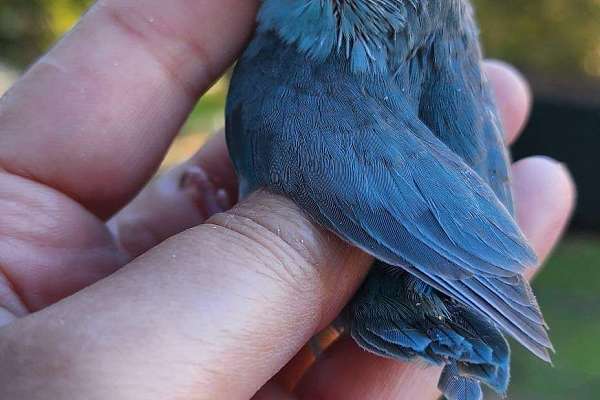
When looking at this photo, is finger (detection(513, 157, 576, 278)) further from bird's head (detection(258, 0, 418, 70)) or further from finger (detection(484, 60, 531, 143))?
bird's head (detection(258, 0, 418, 70))

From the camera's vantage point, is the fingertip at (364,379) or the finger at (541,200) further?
the finger at (541,200)

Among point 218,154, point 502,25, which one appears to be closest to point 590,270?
point 502,25

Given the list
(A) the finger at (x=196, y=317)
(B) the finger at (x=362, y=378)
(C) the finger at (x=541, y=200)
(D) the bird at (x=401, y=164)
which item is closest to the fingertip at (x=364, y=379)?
(B) the finger at (x=362, y=378)

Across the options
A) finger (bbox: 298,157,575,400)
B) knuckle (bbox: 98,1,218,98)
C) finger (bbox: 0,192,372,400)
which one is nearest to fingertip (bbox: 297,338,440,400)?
finger (bbox: 298,157,575,400)

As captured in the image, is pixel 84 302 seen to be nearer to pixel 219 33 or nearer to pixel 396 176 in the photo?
pixel 396 176

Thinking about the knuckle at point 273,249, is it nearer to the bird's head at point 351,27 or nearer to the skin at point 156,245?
the skin at point 156,245

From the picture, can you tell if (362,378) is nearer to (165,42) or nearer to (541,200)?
(541,200)
